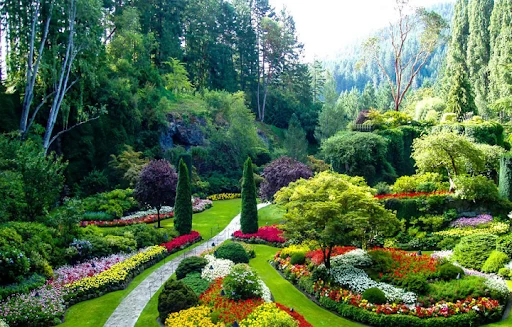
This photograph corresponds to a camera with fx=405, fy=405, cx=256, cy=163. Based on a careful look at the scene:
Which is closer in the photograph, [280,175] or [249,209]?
[249,209]

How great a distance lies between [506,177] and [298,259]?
12.9 metres

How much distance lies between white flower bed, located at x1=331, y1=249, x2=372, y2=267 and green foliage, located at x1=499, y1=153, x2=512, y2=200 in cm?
1050

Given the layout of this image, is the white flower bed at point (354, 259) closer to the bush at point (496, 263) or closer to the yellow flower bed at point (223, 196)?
the bush at point (496, 263)

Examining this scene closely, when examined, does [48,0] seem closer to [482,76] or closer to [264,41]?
[264,41]

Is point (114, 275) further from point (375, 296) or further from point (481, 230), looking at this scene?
point (481, 230)

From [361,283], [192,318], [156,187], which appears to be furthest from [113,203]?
[361,283]

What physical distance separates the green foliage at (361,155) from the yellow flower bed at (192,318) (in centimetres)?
2059

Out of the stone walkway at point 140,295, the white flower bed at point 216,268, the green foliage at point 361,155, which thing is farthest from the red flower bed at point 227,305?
the green foliage at point 361,155

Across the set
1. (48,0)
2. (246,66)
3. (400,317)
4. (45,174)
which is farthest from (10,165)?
(246,66)

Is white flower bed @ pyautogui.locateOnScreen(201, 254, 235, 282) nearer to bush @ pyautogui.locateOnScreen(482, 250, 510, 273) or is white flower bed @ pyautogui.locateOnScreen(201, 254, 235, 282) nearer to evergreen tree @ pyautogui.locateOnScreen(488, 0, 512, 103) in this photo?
bush @ pyautogui.locateOnScreen(482, 250, 510, 273)

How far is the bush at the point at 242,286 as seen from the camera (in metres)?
12.8

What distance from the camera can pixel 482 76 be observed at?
5900 centimetres

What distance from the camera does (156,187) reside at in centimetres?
2338

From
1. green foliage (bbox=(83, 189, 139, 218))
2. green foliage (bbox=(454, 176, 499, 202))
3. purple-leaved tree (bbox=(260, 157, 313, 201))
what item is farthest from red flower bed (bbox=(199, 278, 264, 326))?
green foliage (bbox=(83, 189, 139, 218))
